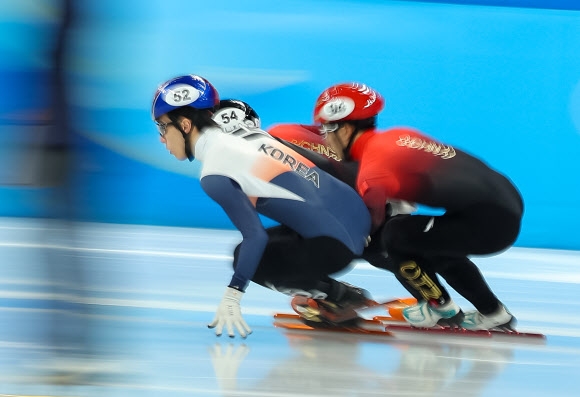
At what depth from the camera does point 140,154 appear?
24.2 feet

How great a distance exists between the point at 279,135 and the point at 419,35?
3.70 m

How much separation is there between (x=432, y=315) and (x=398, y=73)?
4.21m

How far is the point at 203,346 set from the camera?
3.17 metres

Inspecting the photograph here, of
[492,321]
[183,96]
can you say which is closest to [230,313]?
[183,96]

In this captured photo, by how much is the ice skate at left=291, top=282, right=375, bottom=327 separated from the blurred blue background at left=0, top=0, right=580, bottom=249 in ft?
12.2

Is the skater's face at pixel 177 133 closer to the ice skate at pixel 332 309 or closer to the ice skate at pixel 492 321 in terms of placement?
the ice skate at pixel 332 309

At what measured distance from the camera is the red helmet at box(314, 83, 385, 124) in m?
3.83

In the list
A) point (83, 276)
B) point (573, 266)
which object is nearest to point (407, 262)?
point (83, 276)

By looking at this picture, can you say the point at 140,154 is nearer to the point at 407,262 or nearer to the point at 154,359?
the point at 407,262

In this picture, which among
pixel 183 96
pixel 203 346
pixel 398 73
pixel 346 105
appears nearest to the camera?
pixel 203 346

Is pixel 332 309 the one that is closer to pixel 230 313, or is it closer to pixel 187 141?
pixel 230 313

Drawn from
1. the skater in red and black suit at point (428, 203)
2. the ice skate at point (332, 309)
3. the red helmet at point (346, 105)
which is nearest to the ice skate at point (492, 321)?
the skater in red and black suit at point (428, 203)

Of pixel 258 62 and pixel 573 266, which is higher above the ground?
pixel 258 62

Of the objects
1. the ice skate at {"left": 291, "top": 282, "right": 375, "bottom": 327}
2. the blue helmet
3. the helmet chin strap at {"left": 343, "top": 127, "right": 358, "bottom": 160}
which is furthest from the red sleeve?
the blue helmet
